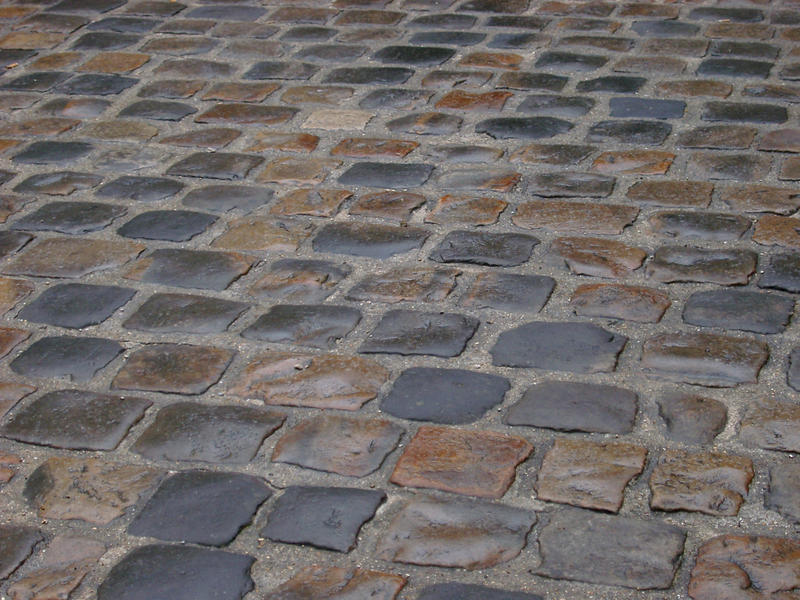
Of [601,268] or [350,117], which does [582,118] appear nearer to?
[350,117]

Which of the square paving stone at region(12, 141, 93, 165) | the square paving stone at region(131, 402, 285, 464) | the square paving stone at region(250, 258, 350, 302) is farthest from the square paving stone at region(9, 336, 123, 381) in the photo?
the square paving stone at region(12, 141, 93, 165)

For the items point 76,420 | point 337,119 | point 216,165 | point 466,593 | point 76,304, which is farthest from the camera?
point 337,119

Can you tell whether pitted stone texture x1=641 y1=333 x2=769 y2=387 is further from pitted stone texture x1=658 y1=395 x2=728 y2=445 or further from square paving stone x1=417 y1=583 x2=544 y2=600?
square paving stone x1=417 y1=583 x2=544 y2=600

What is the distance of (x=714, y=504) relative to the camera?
2.15 meters

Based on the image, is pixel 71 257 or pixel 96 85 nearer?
pixel 71 257

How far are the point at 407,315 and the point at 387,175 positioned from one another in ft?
2.86

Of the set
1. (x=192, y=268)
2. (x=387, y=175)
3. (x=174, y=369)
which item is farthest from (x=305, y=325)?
(x=387, y=175)

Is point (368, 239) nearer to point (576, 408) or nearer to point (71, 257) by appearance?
point (71, 257)

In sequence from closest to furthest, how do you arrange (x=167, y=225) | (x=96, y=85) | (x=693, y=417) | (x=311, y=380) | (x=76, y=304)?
(x=693, y=417) < (x=311, y=380) < (x=76, y=304) < (x=167, y=225) < (x=96, y=85)

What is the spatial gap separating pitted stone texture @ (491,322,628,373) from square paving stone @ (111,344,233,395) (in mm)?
662

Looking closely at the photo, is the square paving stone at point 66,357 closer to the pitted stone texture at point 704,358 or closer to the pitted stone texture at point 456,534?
the pitted stone texture at point 456,534

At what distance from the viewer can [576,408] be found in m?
2.46

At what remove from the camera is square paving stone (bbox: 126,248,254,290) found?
10.0 ft

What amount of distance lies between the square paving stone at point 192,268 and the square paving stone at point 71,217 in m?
0.30
